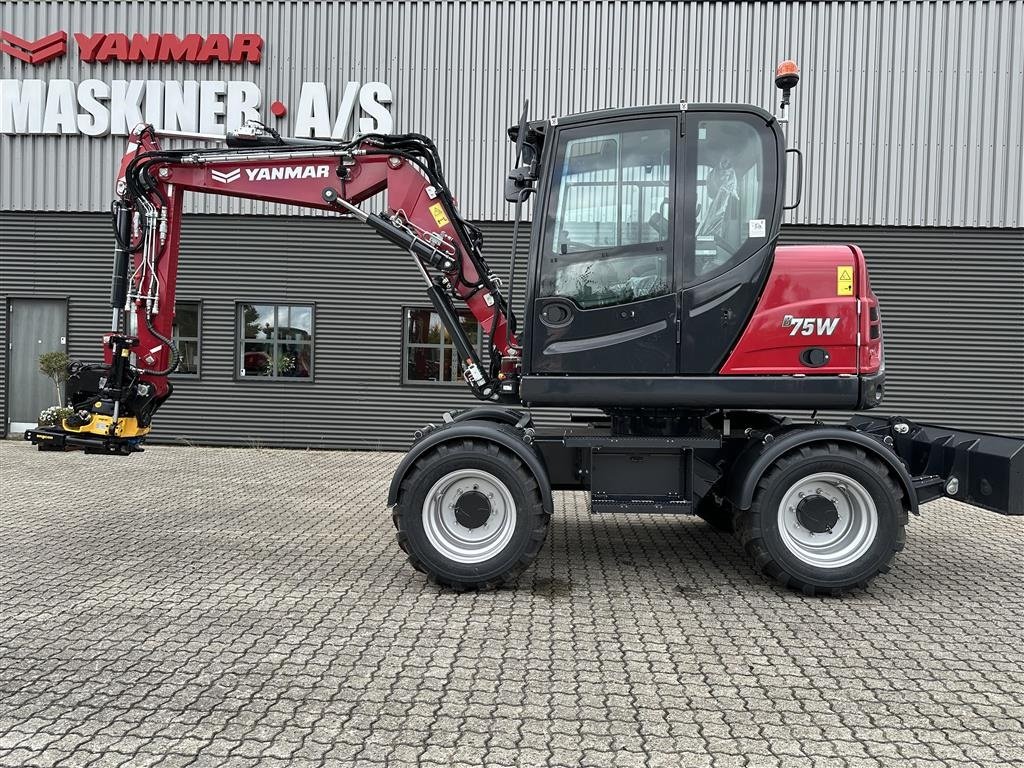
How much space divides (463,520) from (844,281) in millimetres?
3037

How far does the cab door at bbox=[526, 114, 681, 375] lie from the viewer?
16.5 ft

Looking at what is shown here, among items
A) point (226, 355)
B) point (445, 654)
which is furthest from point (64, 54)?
point (445, 654)

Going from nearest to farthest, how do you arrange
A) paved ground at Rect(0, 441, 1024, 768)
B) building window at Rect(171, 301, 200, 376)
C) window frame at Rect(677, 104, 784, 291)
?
1. paved ground at Rect(0, 441, 1024, 768)
2. window frame at Rect(677, 104, 784, 291)
3. building window at Rect(171, 301, 200, 376)

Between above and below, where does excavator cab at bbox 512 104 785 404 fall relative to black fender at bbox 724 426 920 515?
above

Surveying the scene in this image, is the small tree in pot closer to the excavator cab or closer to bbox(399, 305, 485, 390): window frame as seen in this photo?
bbox(399, 305, 485, 390): window frame

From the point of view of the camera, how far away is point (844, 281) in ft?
Answer: 16.6

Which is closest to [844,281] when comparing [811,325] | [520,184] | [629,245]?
[811,325]

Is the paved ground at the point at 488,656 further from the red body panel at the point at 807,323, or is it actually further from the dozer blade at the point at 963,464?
the red body panel at the point at 807,323

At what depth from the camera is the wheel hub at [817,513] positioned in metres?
5.07

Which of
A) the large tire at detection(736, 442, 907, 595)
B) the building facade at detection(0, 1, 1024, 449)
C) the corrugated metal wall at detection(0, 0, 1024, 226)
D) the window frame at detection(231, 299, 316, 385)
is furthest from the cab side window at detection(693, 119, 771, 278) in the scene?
the window frame at detection(231, 299, 316, 385)

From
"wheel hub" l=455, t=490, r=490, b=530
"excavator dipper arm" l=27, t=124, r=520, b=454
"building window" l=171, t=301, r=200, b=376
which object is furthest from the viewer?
"building window" l=171, t=301, r=200, b=376

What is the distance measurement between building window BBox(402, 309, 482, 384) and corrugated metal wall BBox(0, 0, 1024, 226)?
209cm

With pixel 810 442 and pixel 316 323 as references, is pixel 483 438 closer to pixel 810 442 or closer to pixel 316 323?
pixel 810 442

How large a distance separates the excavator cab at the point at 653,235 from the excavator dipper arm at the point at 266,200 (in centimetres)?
90
